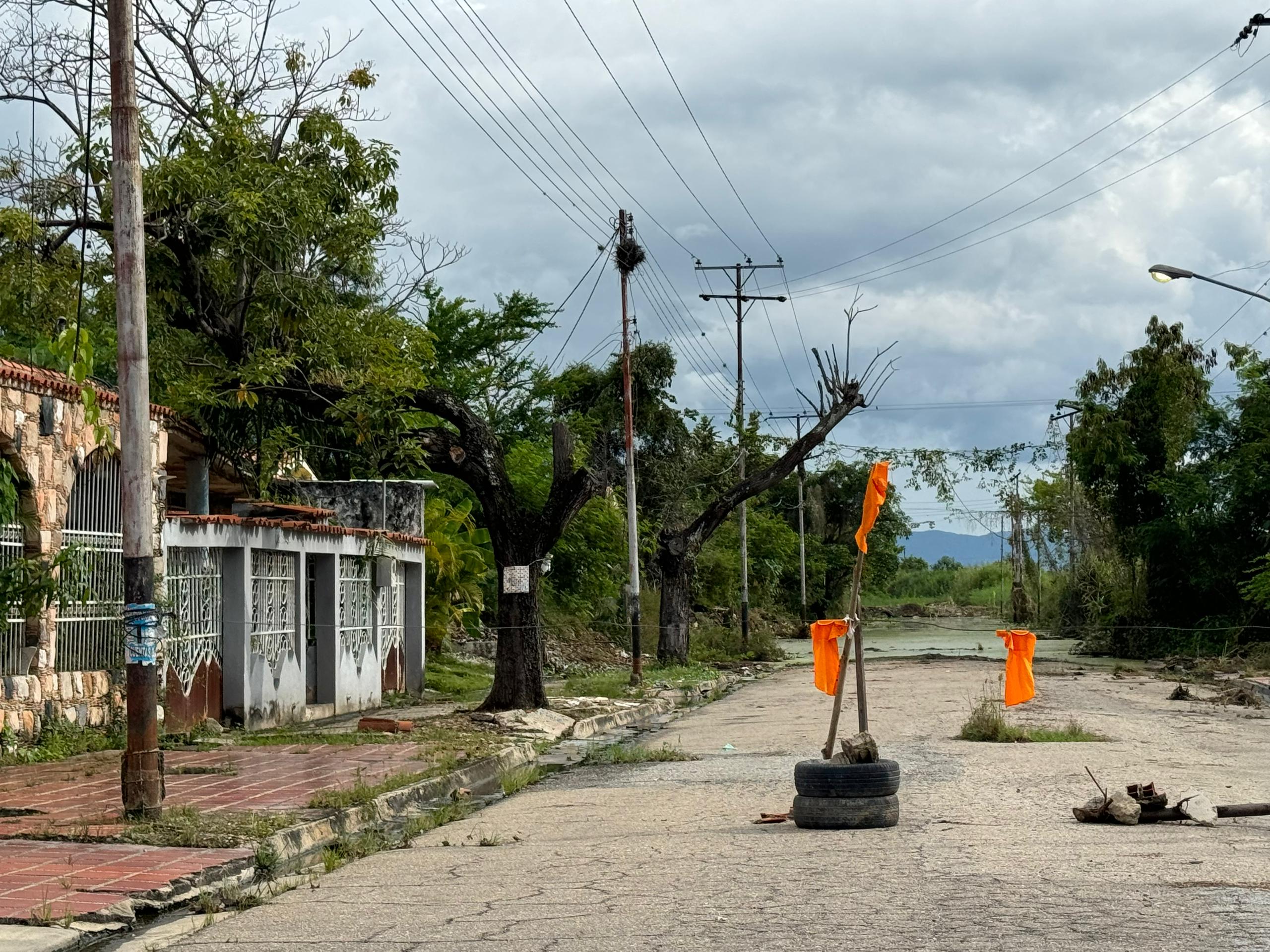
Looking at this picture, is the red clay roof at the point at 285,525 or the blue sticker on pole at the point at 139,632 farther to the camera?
the red clay roof at the point at 285,525

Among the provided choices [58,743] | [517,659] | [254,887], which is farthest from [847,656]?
[517,659]

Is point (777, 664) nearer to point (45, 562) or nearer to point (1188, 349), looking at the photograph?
point (1188, 349)

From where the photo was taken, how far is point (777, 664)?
4275cm

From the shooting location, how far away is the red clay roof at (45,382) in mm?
14453

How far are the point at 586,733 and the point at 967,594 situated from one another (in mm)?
90357

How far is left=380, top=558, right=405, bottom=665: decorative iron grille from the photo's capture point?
2409 cm

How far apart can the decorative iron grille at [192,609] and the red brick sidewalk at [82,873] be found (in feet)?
23.9

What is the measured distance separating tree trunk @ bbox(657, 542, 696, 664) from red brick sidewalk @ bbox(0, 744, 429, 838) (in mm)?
22197

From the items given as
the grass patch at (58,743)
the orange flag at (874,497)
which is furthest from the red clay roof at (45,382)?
the orange flag at (874,497)

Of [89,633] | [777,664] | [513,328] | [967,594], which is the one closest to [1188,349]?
[777,664]

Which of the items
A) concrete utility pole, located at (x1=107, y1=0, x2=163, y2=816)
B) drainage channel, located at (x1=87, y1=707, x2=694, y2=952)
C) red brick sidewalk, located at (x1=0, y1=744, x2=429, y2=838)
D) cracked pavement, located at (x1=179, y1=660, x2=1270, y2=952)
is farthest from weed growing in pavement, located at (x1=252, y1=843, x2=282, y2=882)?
concrete utility pole, located at (x1=107, y1=0, x2=163, y2=816)

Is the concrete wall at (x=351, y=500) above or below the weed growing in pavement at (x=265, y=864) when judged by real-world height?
above

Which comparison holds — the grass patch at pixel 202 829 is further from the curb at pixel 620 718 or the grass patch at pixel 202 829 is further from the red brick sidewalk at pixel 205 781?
the curb at pixel 620 718

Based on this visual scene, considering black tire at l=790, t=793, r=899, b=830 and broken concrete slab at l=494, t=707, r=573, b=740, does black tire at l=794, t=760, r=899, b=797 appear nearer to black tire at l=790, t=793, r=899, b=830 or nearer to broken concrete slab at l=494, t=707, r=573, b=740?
black tire at l=790, t=793, r=899, b=830
